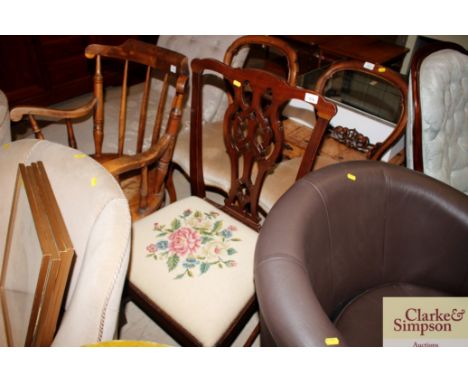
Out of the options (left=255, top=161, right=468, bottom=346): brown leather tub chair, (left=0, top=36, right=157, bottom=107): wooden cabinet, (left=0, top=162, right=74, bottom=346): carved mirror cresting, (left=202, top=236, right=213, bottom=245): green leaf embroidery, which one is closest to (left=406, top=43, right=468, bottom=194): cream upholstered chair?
(left=255, top=161, right=468, bottom=346): brown leather tub chair

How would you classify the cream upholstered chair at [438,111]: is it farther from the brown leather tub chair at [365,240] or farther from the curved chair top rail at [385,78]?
the brown leather tub chair at [365,240]

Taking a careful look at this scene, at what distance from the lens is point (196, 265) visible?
108 cm

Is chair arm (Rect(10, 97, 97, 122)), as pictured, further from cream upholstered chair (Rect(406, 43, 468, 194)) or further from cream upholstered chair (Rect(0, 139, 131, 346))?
cream upholstered chair (Rect(406, 43, 468, 194))

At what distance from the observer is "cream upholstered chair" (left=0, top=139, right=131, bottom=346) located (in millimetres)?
570

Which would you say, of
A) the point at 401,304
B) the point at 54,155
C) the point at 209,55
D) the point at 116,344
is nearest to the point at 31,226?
the point at 54,155

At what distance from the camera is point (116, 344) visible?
22.2 inches

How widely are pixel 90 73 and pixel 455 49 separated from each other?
7.96ft

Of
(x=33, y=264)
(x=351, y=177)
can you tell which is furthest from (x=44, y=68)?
(x=351, y=177)

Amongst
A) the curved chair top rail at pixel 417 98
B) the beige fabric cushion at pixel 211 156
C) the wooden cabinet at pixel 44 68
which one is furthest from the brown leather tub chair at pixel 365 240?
the wooden cabinet at pixel 44 68

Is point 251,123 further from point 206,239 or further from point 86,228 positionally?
point 86,228

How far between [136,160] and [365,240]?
0.75m

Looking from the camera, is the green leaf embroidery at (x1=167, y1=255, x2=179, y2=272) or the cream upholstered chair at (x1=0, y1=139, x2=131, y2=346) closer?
the cream upholstered chair at (x1=0, y1=139, x2=131, y2=346)
